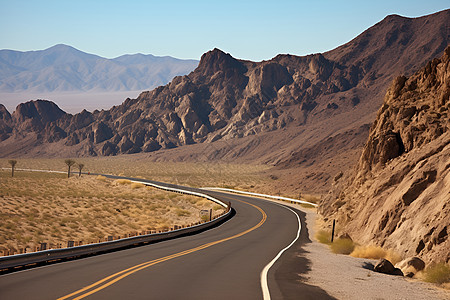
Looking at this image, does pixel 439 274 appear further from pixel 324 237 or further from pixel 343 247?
pixel 324 237

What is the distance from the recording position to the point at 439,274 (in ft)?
50.3

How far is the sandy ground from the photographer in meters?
13.0

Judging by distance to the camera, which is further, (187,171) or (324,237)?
(187,171)

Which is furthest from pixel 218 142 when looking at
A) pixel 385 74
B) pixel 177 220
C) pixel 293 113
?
pixel 177 220

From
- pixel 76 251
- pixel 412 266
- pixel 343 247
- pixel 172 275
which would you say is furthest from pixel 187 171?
pixel 172 275

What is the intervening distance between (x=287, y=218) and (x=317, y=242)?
54.6 ft

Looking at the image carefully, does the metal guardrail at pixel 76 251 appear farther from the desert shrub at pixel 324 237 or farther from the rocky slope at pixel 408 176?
the rocky slope at pixel 408 176

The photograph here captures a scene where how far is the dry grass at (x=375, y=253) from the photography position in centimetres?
2063

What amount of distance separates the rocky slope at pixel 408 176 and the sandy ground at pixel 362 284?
7.75 feet

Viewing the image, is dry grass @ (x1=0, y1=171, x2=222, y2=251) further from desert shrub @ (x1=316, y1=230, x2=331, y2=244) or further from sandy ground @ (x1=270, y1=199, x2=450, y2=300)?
sandy ground @ (x1=270, y1=199, x2=450, y2=300)

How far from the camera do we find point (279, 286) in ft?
43.9

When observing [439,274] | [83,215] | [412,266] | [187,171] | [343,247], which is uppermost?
[439,274]

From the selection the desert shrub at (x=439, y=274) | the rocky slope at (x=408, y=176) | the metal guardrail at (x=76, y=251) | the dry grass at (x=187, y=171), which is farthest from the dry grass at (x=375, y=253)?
the dry grass at (x=187, y=171)

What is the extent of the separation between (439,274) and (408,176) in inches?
467
